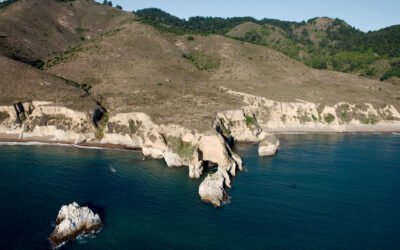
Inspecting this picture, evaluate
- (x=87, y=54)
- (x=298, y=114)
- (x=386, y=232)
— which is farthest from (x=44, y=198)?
(x=87, y=54)

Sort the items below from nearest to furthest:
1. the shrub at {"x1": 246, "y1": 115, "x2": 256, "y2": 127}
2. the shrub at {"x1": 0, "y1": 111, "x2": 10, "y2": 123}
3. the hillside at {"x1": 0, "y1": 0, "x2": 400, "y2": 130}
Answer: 1. the shrub at {"x1": 0, "y1": 111, "x2": 10, "y2": 123}
2. the shrub at {"x1": 246, "y1": 115, "x2": 256, "y2": 127}
3. the hillside at {"x1": 0, "y1": 0, "x2": 400, "y2": 130}

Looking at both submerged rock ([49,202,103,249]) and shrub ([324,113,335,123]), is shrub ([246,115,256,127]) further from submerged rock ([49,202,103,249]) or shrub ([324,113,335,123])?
submerged rock ([49,202,103,249])

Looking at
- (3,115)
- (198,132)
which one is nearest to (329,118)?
(198,132)

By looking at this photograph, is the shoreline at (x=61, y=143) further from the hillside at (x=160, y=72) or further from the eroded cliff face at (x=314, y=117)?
the eroded cliff face at (x=314, y=117)

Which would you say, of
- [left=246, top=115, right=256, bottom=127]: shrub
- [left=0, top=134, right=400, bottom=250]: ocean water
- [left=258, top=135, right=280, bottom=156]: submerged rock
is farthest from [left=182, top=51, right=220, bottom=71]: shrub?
[left=0, top=134, right=400, bottom=250]: ocean water

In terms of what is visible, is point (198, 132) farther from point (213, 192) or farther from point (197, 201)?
point (197, 201)

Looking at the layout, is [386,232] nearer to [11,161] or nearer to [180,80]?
[11,161]
